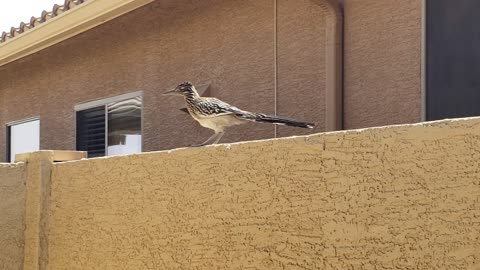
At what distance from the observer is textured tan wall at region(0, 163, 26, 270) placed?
583 cm

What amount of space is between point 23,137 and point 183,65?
182 inches

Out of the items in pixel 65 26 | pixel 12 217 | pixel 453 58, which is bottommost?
pixel 12 217

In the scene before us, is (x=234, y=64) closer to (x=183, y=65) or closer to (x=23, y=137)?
(x=183, y=65)

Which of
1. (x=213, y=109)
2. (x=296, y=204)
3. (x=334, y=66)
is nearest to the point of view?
(x=296, y=204)

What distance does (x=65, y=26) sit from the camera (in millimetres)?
8727

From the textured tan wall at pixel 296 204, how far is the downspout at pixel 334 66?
1.97 meters

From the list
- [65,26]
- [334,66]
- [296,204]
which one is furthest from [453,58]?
[65,26]

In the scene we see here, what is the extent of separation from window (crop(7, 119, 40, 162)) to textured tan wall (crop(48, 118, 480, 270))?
21.2ft

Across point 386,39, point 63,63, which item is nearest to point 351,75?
point 386,39

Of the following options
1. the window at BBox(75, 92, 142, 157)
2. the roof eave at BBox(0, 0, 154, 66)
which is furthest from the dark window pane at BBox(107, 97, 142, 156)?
the roof eave at BBox(0, 0, 154, 66)

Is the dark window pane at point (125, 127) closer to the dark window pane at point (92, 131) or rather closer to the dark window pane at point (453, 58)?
the dark window pane at point (92, 131)

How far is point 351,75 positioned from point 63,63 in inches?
218

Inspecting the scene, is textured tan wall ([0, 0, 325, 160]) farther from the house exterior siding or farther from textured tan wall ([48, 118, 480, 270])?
textured tan wall ([48, 118, 480, 270])

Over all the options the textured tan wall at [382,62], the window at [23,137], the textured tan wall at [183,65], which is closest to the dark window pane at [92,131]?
the textured tan wall at [183,65]
